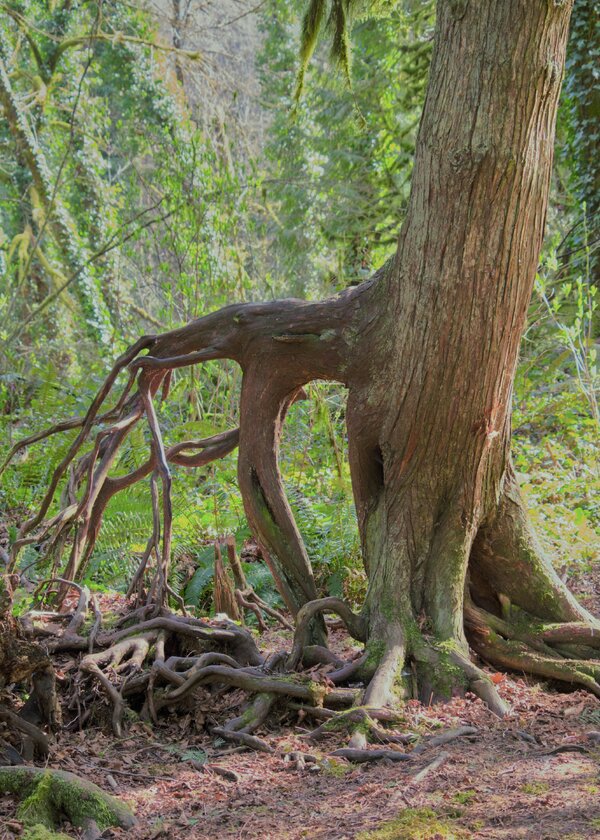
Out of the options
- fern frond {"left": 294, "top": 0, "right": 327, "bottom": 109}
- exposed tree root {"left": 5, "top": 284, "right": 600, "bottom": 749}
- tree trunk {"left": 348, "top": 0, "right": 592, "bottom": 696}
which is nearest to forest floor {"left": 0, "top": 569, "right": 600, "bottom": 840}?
exposed tree root {"left": 5, "top": 284, "right": 600, "bottom": 749}

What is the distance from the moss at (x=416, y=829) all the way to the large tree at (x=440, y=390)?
109 cm

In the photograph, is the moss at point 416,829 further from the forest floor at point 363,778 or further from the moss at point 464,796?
the moss at point 464,796

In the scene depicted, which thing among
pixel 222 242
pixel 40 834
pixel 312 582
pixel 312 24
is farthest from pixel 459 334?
pixel 222 242

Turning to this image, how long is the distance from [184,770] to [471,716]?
137cm

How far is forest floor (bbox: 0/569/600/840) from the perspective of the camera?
8.39 ft

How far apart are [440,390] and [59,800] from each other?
2.54 metres

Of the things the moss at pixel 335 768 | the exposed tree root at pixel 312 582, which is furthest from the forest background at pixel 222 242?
the moss at pixel 335 768

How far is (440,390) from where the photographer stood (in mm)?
4016

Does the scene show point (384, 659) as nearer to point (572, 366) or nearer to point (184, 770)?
point (184, 770)

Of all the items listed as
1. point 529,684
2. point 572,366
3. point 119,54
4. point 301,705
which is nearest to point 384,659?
point 301,705

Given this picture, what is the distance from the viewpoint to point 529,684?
423 cm

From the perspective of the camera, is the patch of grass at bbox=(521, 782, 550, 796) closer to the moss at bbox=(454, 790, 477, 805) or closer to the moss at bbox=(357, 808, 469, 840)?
the moss at bbox=(454, 790, 477, 805)

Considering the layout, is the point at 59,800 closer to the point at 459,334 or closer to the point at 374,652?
the point at 374,652

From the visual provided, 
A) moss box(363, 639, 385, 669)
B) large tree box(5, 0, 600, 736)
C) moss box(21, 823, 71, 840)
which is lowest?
moss box(21, 823, 71, 840)
